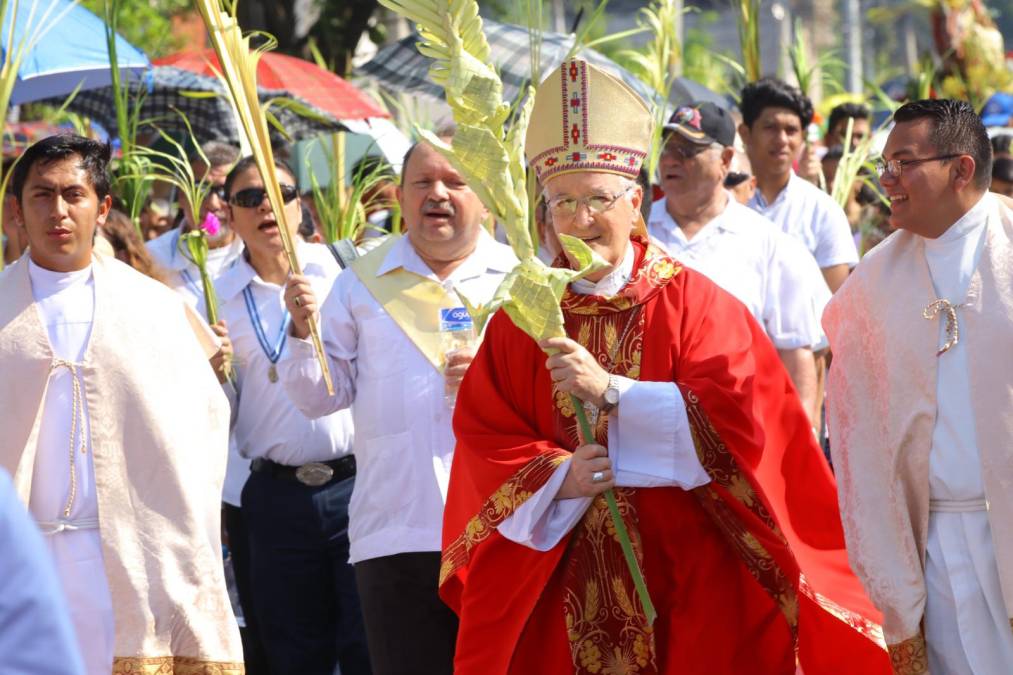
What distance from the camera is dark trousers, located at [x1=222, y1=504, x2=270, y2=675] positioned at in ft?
22.0

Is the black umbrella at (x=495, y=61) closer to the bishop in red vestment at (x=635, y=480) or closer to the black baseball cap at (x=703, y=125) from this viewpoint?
the black baseball cap at (x=703, y=125)

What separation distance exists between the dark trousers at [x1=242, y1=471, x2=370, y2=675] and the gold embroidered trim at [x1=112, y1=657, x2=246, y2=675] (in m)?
1.03

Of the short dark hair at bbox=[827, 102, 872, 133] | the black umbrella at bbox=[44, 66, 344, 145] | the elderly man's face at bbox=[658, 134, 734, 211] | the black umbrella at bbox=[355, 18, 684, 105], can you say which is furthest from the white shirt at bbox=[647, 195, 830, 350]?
the short dark hair at bbox=[827, 102, 872, 133]

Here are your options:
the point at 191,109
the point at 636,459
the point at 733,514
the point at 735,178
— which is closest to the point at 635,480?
the point at 636,459

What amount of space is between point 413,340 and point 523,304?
1.41 metres

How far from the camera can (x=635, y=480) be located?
175 inches

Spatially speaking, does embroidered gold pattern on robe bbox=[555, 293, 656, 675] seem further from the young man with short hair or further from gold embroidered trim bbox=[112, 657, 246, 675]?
the young man with short hair

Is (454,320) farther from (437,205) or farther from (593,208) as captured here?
(593,208)

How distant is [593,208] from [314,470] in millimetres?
2085

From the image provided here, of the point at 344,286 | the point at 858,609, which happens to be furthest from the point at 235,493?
the point at 858,609

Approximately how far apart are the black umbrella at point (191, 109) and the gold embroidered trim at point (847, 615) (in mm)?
5442

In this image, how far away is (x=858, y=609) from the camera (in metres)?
4.69

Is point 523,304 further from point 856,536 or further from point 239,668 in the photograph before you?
point 239,668

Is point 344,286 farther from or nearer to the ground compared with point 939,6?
nearer to the ground
